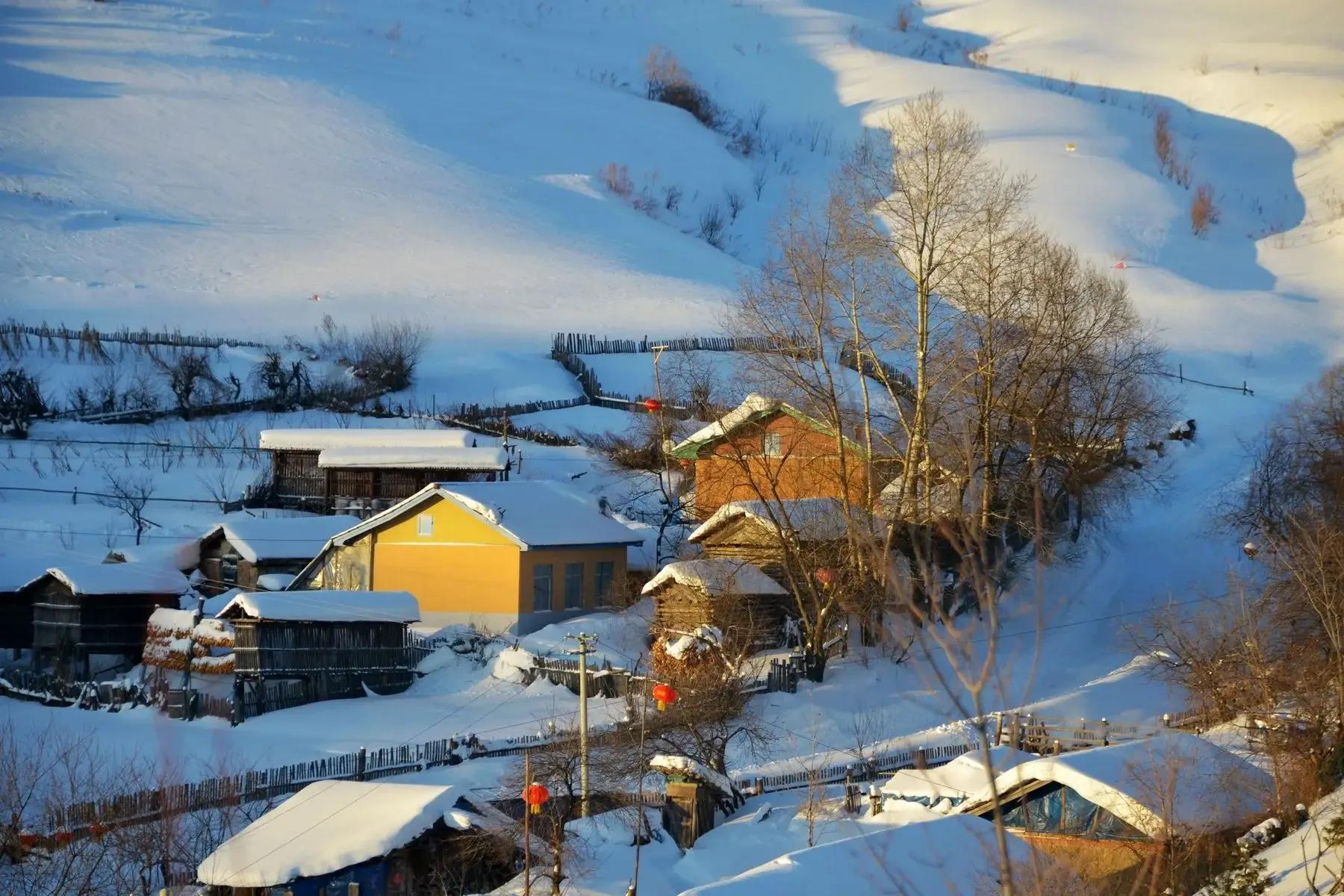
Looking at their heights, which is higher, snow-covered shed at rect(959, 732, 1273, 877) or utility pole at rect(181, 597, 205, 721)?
snow-covered shed at rect(959, 732, 1273, 877)

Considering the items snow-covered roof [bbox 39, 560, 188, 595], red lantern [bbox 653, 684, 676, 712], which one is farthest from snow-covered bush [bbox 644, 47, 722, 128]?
red lantern [bbox 653, 684, 676, 712]

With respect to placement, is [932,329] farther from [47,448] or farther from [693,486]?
[47,448]

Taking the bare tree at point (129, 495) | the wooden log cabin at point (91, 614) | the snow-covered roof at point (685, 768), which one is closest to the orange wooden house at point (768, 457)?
the snow-covered roof at point (685, 768)

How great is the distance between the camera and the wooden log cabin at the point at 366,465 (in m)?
40.3

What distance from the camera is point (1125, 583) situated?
3575cm

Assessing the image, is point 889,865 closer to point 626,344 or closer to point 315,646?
point 315,646

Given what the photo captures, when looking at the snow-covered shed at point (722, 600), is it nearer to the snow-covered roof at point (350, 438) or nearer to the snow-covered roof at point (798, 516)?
the snow-covered roof at point (798, 516)

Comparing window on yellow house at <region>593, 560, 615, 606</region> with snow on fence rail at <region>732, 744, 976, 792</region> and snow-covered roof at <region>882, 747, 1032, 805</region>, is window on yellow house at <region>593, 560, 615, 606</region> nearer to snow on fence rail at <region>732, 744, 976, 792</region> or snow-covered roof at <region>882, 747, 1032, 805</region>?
snow on fence rail at <region>732, 744, 976, 792</region>

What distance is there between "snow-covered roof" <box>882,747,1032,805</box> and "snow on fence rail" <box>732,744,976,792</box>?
105cm

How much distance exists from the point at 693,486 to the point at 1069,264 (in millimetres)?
11550

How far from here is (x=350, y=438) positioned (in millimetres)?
41625

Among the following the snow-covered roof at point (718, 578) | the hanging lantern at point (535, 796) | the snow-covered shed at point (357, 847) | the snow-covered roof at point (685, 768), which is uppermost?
the hanging lantern at point (535, 796)

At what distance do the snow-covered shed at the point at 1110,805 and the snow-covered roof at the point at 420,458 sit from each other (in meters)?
A: 26.0

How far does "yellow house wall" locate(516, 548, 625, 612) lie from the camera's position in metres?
33.3
